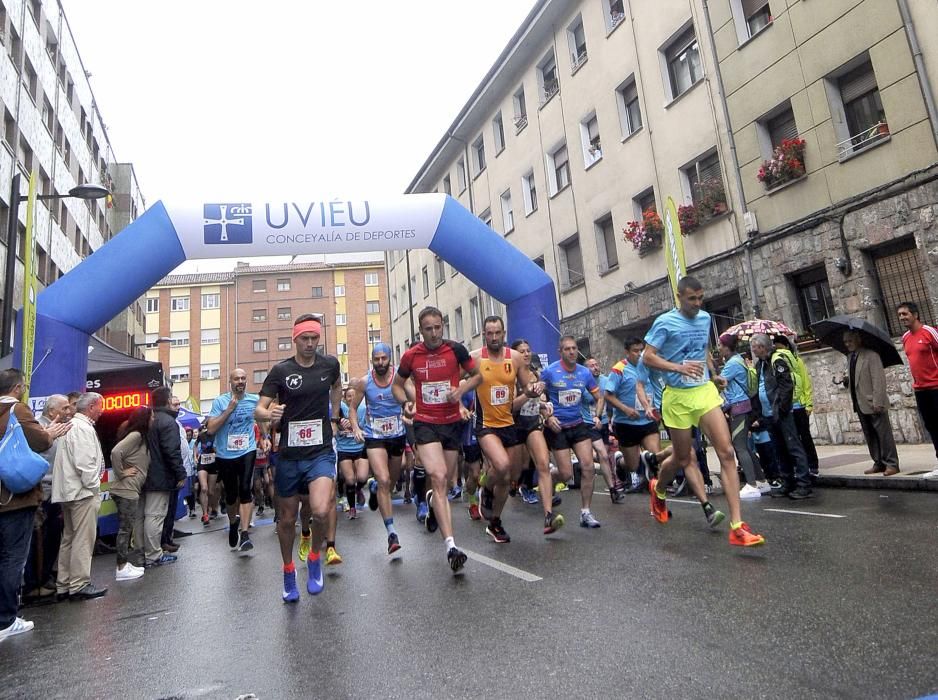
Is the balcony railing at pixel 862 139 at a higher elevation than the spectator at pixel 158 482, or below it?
higher

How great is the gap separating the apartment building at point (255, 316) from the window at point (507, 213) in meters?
43.9

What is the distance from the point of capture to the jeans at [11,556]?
4953 mm

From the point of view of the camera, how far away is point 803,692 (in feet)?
8.43

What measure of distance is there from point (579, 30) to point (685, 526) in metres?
19.0

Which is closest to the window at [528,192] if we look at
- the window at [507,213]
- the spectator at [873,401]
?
the window at [507,213]

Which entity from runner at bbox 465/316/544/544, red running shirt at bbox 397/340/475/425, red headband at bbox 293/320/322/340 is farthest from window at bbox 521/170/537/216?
red headband at bbox 293/320/322/340

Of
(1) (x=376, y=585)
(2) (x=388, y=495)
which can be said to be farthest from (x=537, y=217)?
(1) (x=376, y=585)

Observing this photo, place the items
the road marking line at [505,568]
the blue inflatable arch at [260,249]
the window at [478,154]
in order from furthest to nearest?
the window at [478,154]
the blue inflatable arch at [260,249]
the road marking line at [505,568]

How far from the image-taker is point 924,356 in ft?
26.7

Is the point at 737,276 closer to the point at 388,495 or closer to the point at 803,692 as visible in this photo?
the point at 388,495

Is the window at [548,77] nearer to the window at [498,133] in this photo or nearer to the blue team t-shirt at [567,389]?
the window at [498,133]

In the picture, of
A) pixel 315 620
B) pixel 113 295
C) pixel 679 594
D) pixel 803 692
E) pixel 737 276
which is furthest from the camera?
pixel 737 276

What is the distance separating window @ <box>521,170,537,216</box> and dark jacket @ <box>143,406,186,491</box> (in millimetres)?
18693

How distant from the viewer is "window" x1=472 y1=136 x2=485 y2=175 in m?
29.5
